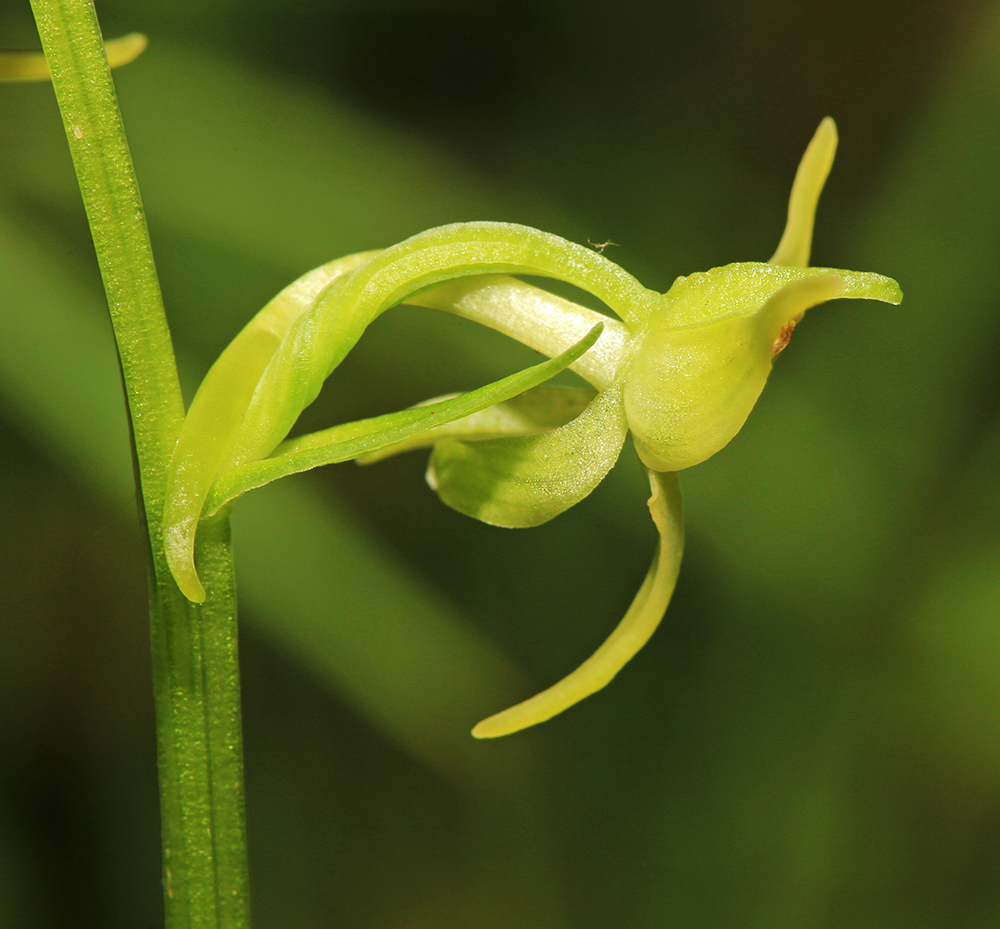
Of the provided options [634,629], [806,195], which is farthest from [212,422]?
[806,195]

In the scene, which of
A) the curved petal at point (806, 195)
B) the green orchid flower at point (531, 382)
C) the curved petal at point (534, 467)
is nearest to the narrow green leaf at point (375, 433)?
the green orchid flower at point (531, 382)

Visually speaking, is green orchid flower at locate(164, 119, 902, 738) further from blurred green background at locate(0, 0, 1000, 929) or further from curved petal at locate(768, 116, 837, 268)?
blurred green background at locate(0, 0, 1000, 929)

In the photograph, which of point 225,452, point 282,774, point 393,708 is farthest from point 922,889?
point 225,452

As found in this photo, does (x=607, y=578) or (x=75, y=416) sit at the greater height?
(x=75, y=416)

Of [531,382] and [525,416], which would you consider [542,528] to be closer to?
[525,416]

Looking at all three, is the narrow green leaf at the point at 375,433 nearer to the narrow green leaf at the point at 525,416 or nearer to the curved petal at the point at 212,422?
the curved petal at the point at 212,422

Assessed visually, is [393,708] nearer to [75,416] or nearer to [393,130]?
[75,416]
